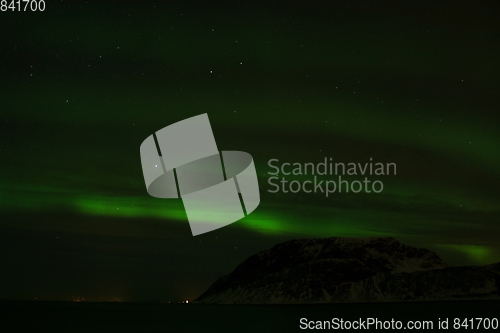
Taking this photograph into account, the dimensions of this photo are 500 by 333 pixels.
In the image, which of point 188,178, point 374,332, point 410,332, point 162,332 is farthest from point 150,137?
point 410,332

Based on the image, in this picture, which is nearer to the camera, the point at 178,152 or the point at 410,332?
the point at 178,152

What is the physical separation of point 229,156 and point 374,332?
4712 cm

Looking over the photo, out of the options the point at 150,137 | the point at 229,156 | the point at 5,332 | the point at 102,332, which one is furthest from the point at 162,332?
the point at 150,137

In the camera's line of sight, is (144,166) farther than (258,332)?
No

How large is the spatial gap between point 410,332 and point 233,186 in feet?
237

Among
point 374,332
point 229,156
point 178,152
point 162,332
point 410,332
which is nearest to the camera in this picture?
point 178,152

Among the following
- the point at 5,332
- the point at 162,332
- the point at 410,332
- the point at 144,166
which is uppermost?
the point at 144,166

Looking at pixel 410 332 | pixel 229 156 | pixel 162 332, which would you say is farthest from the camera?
pixel 410 332

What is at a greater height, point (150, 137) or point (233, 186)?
point (150, 137)

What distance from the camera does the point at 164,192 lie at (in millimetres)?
30391

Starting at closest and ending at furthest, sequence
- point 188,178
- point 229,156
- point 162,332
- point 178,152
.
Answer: point 178,152
point 188,178
point 229,156
point 162,332

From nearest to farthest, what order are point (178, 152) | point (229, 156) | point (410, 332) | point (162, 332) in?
point (178, 152)
point (229, 156)
point (162, 332)
point (410, 332)

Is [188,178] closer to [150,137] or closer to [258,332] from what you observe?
[150,137]

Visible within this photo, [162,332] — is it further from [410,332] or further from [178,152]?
[178,152]
